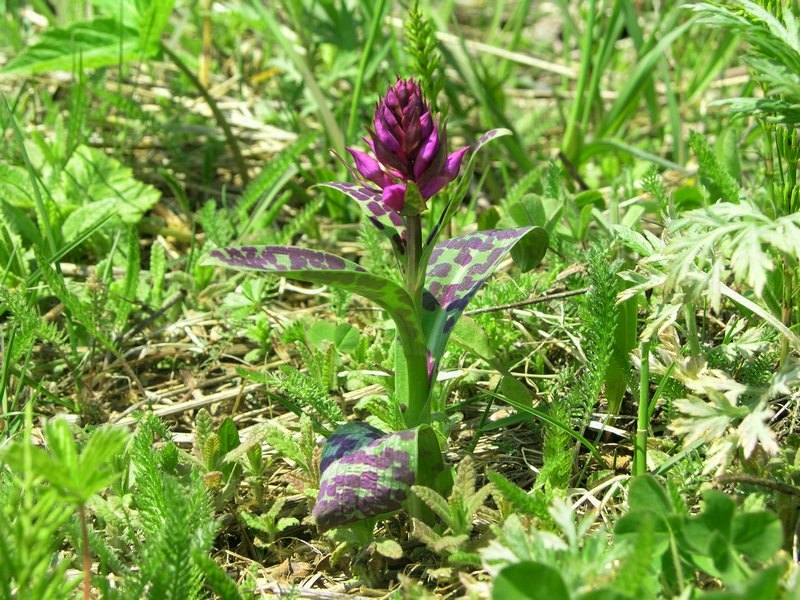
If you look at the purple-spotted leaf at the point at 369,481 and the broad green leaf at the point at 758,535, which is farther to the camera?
the purple-spotted leaf at the point at 369,481

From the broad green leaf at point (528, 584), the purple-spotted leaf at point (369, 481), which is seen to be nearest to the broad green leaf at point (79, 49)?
the purple-spotted leaf at point (369, 481)

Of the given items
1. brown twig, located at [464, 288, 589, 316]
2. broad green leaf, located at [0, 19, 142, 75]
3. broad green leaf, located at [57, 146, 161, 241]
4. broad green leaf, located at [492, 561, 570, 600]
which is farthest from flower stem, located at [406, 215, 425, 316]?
broad green leaf, located at [0, 19, 142, 75]

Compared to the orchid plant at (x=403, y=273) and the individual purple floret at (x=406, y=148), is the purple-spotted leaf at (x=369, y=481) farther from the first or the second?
the individual purple floret at (x=406, y=148)

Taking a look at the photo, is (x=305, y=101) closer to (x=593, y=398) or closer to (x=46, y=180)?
(x=46, y=180)

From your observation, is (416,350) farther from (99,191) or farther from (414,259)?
(99,191)

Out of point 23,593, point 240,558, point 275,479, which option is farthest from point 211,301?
point 23,593

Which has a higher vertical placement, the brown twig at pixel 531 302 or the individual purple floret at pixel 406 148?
the individual purple floret at pixel 406 148
